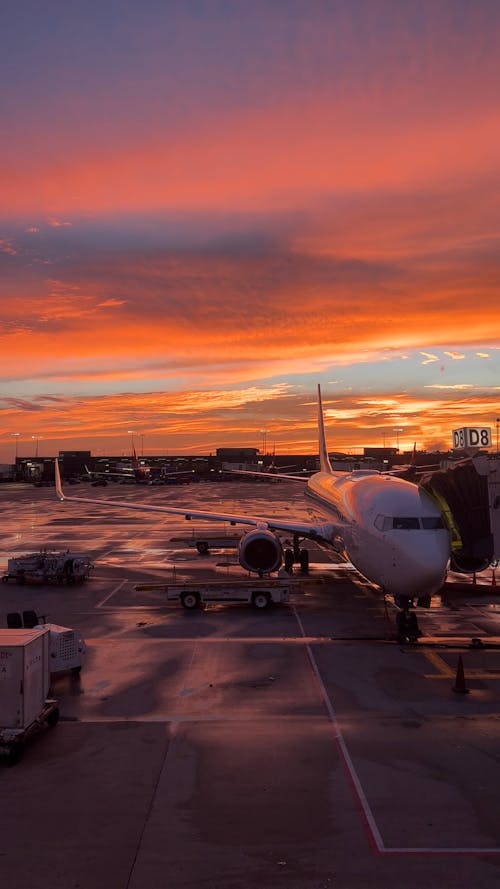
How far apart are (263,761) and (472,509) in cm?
1588

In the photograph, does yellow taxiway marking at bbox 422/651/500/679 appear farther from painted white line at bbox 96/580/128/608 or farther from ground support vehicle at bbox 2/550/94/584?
ground support vehicle at bbox 2/550/94/584

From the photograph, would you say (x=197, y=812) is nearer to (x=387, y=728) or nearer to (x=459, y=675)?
(x=387, y=728)

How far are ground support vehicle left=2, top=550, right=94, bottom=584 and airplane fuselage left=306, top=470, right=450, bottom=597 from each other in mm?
13927

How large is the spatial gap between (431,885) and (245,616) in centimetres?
1726

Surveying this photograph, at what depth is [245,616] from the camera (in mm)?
26281

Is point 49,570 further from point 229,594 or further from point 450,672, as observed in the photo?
point 450,672

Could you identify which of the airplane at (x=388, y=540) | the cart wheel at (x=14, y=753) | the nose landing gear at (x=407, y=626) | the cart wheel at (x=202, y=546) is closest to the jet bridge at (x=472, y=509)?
the airplane at (x=388, y=540)

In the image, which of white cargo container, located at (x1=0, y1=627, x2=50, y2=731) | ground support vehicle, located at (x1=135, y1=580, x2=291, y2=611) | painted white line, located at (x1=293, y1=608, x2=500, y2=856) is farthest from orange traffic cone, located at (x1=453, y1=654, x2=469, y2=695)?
ground support vehicle, located at (x1=135, y1=580, x2=291, y2=611)

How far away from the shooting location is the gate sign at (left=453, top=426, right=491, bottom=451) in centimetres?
2691

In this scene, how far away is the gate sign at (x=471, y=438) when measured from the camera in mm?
26906

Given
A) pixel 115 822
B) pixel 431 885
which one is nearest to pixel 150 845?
pixel 115 822

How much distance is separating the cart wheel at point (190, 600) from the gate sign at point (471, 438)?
40.4 ft

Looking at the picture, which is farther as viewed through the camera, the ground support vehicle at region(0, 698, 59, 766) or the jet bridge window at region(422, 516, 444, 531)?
the jet bridge window at region(422, 516, 444, 531)

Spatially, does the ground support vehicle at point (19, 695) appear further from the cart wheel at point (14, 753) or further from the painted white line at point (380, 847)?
the painted white line at point (380, 847)
